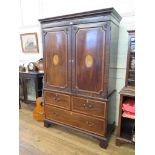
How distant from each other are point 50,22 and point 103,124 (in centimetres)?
171

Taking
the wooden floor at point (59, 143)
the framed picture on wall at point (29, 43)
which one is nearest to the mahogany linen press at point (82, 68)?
the wooden floor at point (59, 143)

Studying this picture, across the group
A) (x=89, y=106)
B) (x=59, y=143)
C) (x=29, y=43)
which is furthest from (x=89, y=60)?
(x=29, y=43)

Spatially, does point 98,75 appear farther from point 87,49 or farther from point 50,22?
point 50,22

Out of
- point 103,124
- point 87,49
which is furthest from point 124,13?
point 103,124

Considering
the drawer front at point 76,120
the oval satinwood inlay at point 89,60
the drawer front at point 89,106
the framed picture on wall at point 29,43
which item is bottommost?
the drawer front at point 76,120

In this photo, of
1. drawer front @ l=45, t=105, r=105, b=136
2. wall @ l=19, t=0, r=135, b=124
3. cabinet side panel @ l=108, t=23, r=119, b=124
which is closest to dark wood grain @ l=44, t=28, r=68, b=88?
drawer front @ l=45, t=105, r=105, b=136

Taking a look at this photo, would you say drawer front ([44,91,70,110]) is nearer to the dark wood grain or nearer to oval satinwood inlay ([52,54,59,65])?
the dark wood grain

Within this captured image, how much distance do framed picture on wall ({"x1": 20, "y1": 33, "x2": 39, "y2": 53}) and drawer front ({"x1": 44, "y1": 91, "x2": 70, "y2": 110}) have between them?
1433 millimetres

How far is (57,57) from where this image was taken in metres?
2.21

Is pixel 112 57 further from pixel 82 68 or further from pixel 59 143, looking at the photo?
pixel 59 143

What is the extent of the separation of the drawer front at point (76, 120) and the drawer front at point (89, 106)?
0.26ft

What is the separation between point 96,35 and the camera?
6.03ft

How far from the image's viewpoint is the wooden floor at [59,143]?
6.51 ft

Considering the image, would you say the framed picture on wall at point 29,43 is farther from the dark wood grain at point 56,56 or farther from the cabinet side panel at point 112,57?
the cabinet side panel at point 112,57
